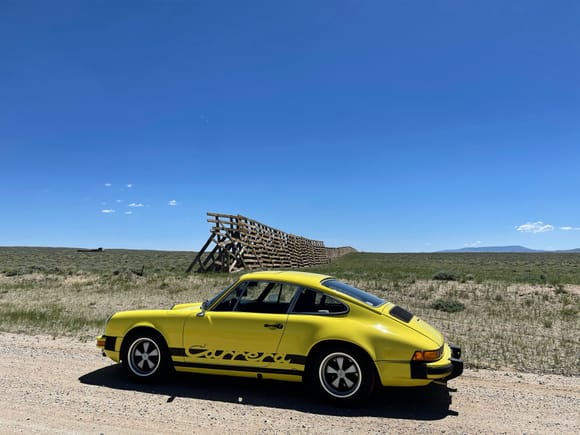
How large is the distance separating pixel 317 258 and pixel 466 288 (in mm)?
34963

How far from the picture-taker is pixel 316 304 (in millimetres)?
5207

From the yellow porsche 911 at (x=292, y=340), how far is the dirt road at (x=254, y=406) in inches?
12.3

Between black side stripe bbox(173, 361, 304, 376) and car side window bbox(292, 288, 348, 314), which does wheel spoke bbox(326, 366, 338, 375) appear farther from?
car side window bbox(292, 288, 348, 314)

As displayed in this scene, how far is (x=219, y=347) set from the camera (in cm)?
525

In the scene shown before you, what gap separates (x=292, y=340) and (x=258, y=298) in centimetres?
80

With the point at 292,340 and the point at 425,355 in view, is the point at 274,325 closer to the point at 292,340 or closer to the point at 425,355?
the point at 292,340

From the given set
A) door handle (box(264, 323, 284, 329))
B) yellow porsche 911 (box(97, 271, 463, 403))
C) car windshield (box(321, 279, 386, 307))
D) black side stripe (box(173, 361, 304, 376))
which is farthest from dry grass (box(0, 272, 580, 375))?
door handle (box(264, 323, 284, 329))

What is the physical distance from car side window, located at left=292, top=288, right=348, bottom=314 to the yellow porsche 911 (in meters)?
0.01

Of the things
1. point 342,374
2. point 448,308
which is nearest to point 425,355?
point 342,374

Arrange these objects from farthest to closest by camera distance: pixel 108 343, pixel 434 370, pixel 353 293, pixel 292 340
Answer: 1. pixel 108 343
2. pixel 353 293
3. pixel 292 340
4. pixel 434 370

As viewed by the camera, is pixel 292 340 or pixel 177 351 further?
pixel 177 351

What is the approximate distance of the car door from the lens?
5.08 m

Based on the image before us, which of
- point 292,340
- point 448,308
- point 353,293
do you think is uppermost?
point 353,293

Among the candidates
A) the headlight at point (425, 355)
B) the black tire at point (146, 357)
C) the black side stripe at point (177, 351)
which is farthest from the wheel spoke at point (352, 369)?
the black tire at point (146, 357)
